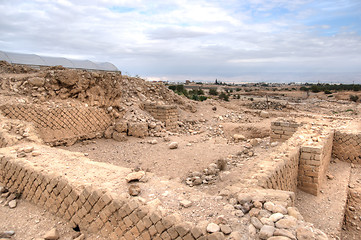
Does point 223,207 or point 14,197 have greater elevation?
point 223,207

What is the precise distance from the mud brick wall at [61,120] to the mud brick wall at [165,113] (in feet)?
8.51

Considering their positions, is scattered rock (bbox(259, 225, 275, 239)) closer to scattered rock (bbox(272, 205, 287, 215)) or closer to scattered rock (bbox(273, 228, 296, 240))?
scattered rock (bbox(273, 228, 296, 240))

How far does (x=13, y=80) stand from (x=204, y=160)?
6.25 meters

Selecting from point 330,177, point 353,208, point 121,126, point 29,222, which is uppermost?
point 121,126

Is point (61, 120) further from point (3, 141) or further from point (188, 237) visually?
point (188, 237)

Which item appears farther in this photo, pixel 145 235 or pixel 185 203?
pixel 185 203

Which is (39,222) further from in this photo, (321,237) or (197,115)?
(197,115)

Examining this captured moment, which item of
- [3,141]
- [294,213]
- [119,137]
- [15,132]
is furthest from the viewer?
[119,137]

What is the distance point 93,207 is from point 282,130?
240 inches

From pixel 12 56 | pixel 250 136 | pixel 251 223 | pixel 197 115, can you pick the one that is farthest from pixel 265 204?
pixel 12 56

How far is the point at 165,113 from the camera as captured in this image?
405 inches

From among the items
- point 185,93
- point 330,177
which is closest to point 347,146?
point 330,177

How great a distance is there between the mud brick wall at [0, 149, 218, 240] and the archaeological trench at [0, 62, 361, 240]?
0.01m

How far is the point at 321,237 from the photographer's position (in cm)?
213
